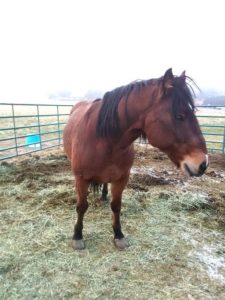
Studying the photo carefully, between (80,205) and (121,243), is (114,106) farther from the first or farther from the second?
(121,243)

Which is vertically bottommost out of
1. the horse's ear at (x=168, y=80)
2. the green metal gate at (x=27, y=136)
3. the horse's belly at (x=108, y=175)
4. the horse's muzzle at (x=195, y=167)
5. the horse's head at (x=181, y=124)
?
the green metal gate at (x=27, y=136)

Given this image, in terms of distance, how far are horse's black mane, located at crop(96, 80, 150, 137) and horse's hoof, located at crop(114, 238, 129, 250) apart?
3.88ft

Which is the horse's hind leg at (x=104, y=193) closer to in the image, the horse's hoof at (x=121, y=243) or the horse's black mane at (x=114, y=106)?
the horse's hoof at (x=121, y=243)

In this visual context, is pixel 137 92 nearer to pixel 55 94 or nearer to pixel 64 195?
pixel 64 195

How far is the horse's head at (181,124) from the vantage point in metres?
1.74

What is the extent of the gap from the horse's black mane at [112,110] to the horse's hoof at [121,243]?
118cm

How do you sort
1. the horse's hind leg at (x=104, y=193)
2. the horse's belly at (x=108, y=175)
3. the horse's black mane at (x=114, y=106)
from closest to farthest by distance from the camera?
the horse's black mane at (x=114, y=106), the horse's belly at (x=108, y=175), the horse's hind leg at (x=104, y=193)

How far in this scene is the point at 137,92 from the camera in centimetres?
200

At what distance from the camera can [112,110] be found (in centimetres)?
213

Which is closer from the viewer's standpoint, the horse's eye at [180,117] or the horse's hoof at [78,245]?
the horse's eye at [180,117]

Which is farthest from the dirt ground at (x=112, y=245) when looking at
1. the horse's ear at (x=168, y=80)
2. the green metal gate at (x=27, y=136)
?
the green metal gate at (x=27, y=136)

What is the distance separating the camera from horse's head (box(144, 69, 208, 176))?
1743 mm

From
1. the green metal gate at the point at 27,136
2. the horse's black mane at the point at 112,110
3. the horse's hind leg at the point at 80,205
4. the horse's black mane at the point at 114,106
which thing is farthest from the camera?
the green metal gate at the point at 27,136

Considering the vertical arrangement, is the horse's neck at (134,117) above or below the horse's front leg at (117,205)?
above
